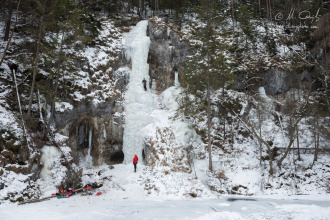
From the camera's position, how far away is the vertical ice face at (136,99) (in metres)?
15.6

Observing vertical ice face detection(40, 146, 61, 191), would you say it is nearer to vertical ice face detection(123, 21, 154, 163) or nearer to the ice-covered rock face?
vertical ice face detection(123, 21, 154, 163)

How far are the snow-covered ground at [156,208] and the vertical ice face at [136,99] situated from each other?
4605 millimetres

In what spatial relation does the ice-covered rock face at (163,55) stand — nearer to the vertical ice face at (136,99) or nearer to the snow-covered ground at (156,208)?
the vertical ice face at (136,99)

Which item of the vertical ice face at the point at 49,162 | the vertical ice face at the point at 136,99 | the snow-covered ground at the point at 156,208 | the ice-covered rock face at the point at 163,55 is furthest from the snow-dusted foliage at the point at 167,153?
the ice-covered rock face at the point at 163,55

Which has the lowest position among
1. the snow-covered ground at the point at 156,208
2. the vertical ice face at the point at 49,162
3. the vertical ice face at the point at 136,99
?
the snow-covered ground at the point at 156,208

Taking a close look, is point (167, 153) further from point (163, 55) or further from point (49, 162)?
point (163, 55)

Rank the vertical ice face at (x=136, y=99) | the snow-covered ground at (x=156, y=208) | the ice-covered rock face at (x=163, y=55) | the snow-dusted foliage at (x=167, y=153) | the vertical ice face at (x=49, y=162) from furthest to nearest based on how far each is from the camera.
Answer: the ice-covered rock face at (x=163, y=55) → the vertical ice face at (x=136, y=99) → the snow-dusted foliage at (x=167, y=153) → the vertical ice face at (x=49, y=162) → the snow-covered ground at (x=156, y=208)

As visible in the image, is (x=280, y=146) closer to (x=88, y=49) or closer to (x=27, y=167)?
(x=27, y=167)

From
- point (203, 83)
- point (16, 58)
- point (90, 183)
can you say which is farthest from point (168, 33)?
point (90, 183)

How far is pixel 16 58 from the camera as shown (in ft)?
43.5

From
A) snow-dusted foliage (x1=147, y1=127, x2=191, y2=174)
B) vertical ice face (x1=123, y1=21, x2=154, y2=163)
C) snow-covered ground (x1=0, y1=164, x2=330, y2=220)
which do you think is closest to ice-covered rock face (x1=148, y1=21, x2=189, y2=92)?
vertical ice face (x1=123, y1=21, x2=154, y2=163)

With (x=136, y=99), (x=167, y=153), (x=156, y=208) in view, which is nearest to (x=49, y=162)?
(x=156, y=208)

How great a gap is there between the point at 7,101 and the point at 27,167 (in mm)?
4729

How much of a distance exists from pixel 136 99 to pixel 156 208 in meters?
10.8
